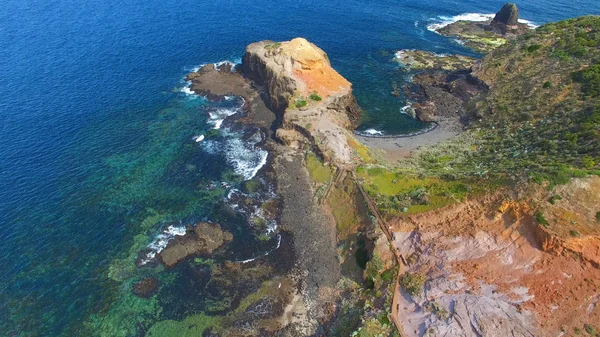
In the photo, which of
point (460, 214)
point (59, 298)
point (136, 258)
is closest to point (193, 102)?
point (136, 258)

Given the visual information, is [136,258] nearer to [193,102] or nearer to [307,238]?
[307,238]

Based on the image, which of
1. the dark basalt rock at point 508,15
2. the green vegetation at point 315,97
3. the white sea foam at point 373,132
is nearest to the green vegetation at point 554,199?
the white sea foam at point 373,132

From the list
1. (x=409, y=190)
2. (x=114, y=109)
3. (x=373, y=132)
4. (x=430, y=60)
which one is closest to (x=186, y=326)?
(x=409, y=190)

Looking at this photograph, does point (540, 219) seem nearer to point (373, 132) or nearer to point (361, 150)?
point (361, 150)

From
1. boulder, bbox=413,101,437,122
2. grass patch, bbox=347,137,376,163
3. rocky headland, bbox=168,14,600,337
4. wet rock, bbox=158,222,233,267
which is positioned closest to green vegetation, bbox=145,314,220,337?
rocky headland, bbox=168,14,600,337

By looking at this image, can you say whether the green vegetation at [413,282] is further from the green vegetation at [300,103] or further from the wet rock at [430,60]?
the wet rock at [430,60]
